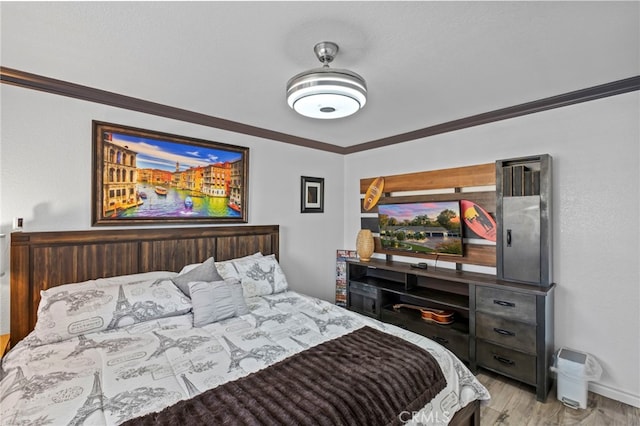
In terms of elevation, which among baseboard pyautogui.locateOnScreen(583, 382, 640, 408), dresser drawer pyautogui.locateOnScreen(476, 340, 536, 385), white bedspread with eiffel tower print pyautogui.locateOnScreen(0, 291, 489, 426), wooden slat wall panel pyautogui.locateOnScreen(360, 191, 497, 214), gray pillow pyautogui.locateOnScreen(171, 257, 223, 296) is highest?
wooden slat wall panel pyautogui.locateOnScreen(360, 191, 497, 214)

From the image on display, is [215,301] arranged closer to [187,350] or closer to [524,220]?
[187,350]

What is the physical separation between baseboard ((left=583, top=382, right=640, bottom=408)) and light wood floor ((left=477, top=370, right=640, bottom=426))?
0.10 ft

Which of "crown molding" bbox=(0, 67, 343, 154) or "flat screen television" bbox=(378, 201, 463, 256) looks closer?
"crown molding" bbox=(0, 67, 343, 154)

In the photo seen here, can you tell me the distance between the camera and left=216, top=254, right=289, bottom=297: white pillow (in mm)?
2771

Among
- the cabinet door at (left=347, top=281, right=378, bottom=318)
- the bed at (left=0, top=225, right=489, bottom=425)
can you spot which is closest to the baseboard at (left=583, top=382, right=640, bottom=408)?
the bed at (left=0, top=225, right=489, bottom=425)

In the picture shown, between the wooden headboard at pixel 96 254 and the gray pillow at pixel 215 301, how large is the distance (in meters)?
0.65

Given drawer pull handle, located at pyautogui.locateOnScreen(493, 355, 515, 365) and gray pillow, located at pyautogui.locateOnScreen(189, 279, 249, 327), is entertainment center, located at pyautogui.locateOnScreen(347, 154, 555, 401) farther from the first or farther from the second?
gray pillow, located at pyautogui.locateOnScreen(189, 279, 249, 327)

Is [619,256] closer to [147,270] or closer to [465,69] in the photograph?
[465,69]

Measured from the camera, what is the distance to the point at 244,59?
1.97 m

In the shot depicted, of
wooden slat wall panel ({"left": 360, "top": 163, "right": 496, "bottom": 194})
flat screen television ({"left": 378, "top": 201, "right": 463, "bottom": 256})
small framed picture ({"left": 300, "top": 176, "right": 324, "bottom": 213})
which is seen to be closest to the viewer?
wooden slat wall panel ({"left": 360, "top": 163, "right": 496, "bottom": 194})

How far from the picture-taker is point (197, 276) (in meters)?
2.49

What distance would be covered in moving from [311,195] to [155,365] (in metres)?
2.79

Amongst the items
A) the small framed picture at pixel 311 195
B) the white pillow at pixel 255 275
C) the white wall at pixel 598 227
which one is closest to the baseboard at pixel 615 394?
the white wall at pixel 598 227

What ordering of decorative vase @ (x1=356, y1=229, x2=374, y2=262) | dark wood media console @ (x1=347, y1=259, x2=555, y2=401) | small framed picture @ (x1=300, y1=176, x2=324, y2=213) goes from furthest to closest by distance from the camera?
small framed picture @ (x1=300, y1=176, x2=324, y2=213), decorative vase @ (x1=356, y1=229, x2=374, y2=262), dark wood media console @ (x1=347, y1=259, x2=555, y2=401)
